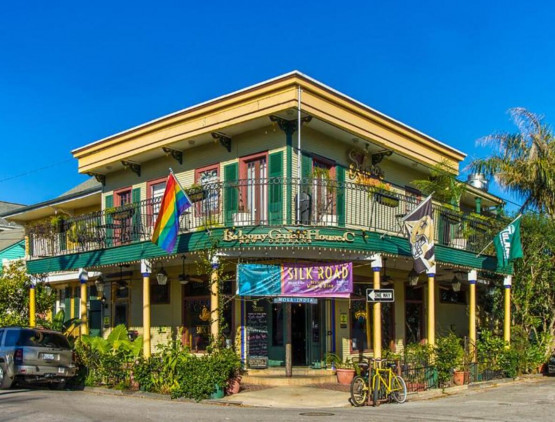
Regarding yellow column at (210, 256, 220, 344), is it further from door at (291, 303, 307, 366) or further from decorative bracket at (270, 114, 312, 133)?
decorative bracket at (270, 114, 312, 133)

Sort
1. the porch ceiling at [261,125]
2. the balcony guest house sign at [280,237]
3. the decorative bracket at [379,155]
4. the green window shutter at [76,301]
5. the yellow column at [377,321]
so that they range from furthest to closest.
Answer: the green window shutter at [76,301]
the decorative bracket at [379,155]
the porch ceiling at [261,125]
the yellow column at [377,321]
the balcony guest house sign at [280,237]

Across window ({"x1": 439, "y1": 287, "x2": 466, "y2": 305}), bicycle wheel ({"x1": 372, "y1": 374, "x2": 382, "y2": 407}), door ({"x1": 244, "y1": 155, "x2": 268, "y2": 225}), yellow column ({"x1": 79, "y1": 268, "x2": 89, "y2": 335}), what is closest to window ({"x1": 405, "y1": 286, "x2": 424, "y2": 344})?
window ({"x1": 439, "y1": 287, "x2": 466, "y2": 305})

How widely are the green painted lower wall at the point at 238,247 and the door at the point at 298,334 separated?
238 centimetres

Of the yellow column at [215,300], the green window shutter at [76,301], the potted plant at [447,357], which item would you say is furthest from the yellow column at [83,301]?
the potted plant at [447,357]

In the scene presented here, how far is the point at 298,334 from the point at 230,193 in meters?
4.41

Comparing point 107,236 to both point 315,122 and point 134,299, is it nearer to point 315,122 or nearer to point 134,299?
point 134,299

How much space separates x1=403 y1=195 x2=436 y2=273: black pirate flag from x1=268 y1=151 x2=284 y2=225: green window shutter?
318cm

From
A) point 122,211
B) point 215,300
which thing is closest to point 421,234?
point 215,300

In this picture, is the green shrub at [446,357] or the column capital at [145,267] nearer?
the green shrub at [446,357]

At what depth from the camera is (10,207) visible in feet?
138

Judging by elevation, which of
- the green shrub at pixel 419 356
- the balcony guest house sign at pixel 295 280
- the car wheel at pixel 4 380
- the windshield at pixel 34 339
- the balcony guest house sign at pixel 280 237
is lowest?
the car wheel at pixel 4 380

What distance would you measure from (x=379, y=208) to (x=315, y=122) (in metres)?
3.42

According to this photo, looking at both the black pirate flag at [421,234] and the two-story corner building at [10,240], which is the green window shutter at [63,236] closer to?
the two-story corner building at [10,240]

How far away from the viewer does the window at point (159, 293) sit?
21500 millimetres
